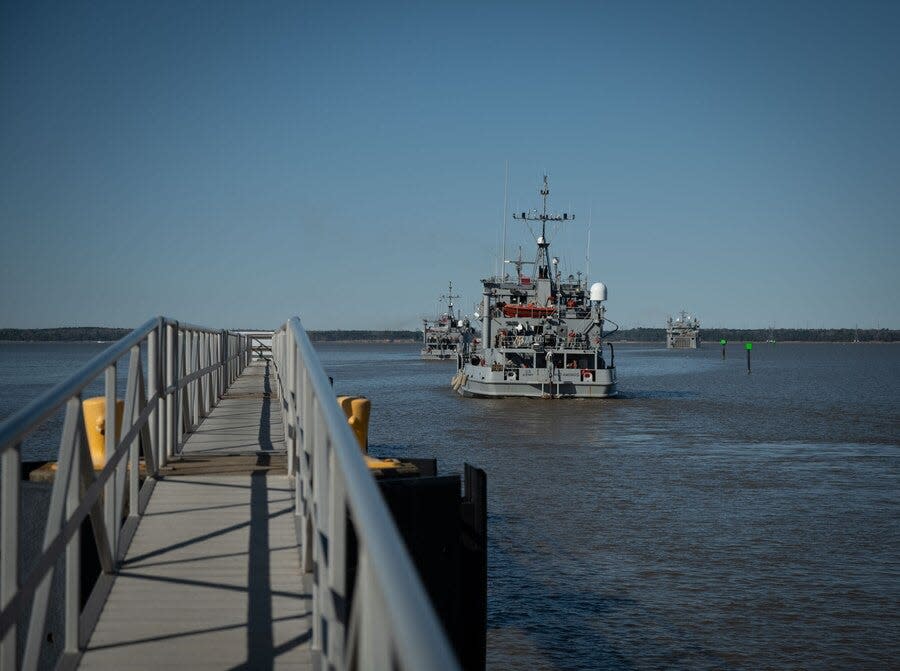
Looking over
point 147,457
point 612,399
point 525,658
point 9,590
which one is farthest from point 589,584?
point 612,399

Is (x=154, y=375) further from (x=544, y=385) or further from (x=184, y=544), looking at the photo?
(x=544, y=385)

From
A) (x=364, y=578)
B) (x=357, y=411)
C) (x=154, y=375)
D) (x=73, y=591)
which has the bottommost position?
(x=73, y=591)

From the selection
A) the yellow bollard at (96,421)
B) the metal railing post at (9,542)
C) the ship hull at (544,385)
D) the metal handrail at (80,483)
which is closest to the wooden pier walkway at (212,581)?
the metal handrail at (80,483)

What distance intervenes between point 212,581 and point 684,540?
12286 millimetres

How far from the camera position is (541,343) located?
51.7m

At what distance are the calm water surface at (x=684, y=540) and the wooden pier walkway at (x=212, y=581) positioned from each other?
14.3ft

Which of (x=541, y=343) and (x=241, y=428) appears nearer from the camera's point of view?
(x=241, y=428)

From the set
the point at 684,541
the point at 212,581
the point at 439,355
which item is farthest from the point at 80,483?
the point at 439,355

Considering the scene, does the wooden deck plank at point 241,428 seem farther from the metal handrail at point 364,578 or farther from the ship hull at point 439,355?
the ship hull at point 439,355

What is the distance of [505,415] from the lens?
4381cm

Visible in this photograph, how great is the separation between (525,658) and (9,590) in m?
7.97

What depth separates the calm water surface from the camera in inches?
433

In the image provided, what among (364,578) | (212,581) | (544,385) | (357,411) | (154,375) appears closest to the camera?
(364,578)

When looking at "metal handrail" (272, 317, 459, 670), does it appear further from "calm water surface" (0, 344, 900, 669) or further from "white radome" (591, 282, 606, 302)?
"white radome" (591, 282, 606, 302)
